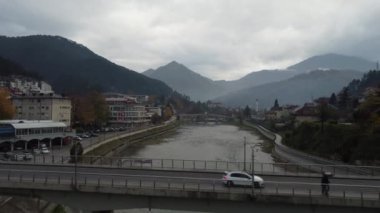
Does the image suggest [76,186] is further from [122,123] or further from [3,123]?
[122,123]

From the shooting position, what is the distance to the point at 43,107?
8519 centimetres

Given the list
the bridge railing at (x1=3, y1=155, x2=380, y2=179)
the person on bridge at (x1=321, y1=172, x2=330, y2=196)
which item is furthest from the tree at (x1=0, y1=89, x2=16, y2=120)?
the person on bridge at (x1=321, y1=172, x2=330, y2=196)

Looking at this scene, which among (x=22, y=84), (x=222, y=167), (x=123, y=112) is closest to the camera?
(x=222, y=167)

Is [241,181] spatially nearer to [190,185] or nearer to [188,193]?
[190,185]

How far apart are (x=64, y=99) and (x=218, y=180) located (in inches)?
2711

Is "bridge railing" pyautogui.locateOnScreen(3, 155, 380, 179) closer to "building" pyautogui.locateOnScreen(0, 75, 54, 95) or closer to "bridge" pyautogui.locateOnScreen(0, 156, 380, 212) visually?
"bridge" pyautogui.locateOnScreen(0, 156, 380, 212)

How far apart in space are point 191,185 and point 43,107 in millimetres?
69137

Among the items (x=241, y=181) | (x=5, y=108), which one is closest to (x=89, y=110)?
(x=5, y=108)

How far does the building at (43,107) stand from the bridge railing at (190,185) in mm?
61382

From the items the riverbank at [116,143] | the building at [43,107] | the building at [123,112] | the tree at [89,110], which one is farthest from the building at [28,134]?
the building at [123,112]

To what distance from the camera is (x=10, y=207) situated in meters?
26.9

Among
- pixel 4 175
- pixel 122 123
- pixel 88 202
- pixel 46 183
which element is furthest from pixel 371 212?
pixel 122 123

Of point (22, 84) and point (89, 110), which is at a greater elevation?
point (22, 84)

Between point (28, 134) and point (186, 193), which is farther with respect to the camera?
point (28, 134)
